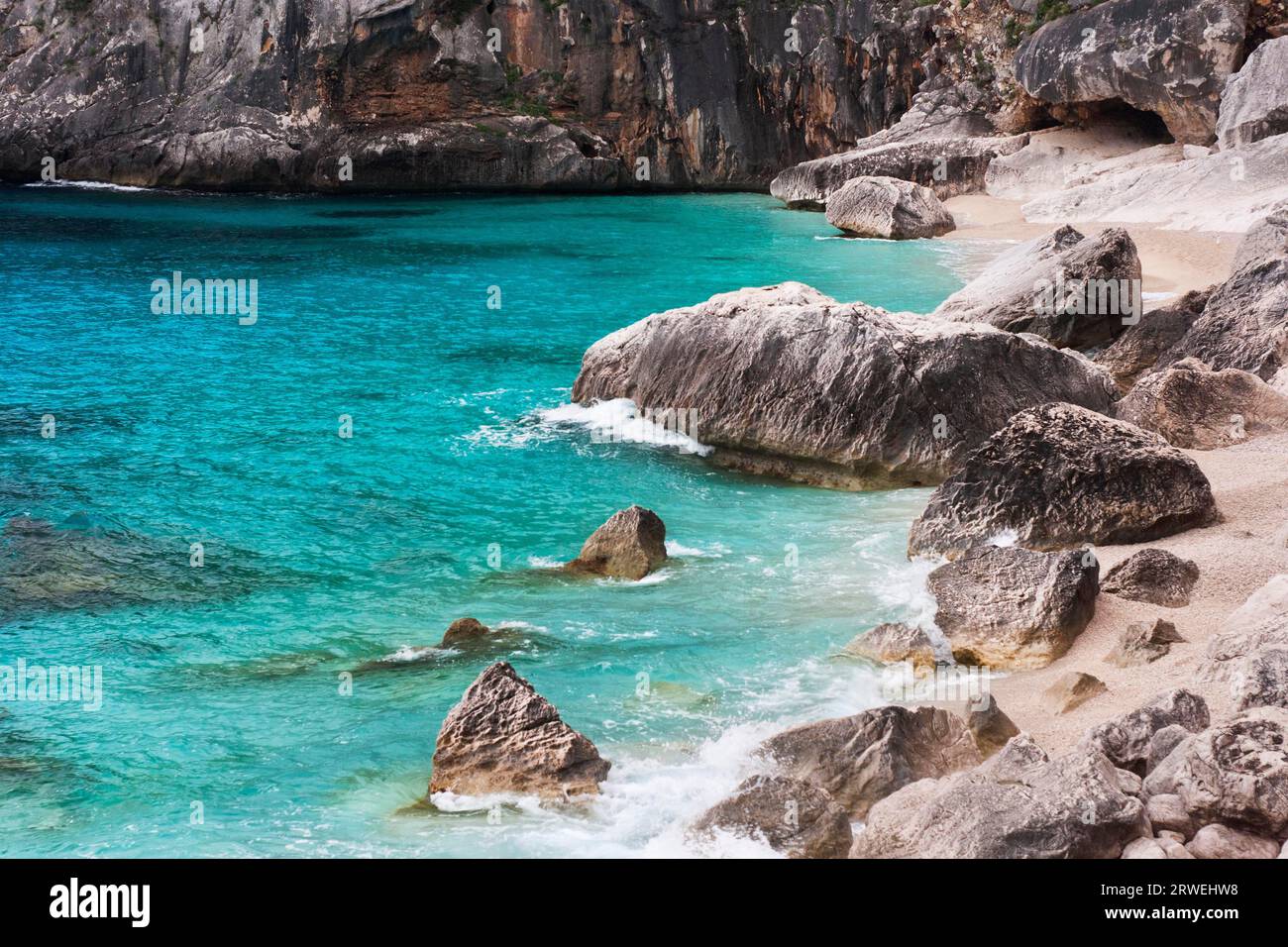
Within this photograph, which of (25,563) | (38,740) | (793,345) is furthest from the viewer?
(793,345)

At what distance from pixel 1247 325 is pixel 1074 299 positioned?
2.84 metres

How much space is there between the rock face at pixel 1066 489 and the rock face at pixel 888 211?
24.6 m

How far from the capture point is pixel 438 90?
5462cm

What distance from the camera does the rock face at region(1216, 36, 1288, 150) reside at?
2977cm

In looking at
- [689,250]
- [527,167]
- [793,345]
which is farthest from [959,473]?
[527,167]

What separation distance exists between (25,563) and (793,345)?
322 inches

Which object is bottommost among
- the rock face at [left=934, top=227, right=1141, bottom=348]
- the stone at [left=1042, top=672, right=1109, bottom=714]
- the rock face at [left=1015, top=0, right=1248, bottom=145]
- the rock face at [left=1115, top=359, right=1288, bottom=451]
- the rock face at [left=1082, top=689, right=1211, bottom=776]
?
the stone at [left=1042, top=672, right=1109, bottom=714]

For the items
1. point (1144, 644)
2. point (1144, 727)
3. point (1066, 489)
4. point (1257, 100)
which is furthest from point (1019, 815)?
point (1257, 100)

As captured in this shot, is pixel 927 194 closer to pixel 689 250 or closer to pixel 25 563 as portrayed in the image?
pixel 689 250

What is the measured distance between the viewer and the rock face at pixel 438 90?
52906mm

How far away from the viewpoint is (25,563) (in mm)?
12164

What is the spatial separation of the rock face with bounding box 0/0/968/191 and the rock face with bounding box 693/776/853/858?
49.0 metres

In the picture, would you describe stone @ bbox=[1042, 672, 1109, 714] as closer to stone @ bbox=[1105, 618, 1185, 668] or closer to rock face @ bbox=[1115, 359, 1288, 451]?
stone @ bbox=[1105, 618, 1185, 668]

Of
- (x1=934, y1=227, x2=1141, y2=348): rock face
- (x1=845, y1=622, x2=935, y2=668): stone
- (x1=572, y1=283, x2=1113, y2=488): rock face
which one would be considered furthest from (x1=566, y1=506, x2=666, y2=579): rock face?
(x1=934, y1=227, x2=1141, y2=348): rock face
